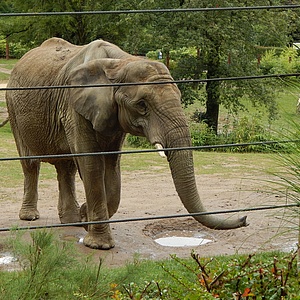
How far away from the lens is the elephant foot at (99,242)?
7.60 meters

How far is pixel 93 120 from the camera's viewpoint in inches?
288

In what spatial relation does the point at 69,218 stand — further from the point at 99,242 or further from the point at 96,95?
the point at 96,95

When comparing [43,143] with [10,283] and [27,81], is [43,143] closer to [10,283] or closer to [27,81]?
[27,81]

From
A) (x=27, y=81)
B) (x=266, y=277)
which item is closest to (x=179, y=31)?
(x=27, y=81)

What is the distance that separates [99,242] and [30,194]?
1.67 m

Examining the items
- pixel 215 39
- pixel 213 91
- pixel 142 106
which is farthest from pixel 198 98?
pixel 142 106

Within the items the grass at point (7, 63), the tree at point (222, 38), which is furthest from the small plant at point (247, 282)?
the grass at point (7, 63)

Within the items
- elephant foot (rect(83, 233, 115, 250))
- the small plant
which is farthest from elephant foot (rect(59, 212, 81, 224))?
the small plant

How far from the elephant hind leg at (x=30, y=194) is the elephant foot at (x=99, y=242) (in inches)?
55.2

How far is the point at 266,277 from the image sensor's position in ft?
12.8

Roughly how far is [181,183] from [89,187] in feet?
4.63

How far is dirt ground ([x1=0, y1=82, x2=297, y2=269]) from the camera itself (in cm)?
753

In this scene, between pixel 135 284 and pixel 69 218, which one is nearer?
pixel 135 284

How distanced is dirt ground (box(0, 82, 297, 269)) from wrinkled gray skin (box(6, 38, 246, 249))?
294 mm
